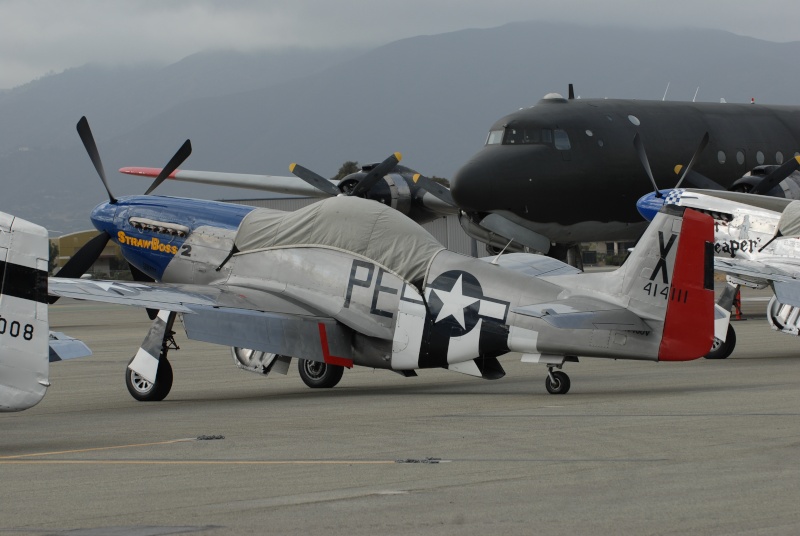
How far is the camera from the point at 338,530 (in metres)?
7.44

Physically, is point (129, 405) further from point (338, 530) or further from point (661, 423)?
point (338, 530)

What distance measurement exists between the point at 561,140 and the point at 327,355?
17.5 m

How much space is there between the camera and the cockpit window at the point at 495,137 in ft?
109

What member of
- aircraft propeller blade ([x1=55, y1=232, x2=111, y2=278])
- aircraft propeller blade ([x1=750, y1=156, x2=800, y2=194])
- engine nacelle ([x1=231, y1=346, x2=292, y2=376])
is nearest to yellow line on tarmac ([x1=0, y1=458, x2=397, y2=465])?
engine nacelle ([x1=231, y1=346, x2=292, y2=376])

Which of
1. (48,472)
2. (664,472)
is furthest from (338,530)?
(48,472)

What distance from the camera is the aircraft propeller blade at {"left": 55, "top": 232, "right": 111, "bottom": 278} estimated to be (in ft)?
63.8

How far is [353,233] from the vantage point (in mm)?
17547

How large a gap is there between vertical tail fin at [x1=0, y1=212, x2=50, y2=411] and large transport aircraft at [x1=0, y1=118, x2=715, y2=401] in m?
4.64

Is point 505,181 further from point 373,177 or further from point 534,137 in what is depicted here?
point 373,177

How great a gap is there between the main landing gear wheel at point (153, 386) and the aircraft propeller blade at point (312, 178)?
39.3ft

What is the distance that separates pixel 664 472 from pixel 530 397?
648 centimetres

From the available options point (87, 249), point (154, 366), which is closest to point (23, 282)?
point (154, 366)

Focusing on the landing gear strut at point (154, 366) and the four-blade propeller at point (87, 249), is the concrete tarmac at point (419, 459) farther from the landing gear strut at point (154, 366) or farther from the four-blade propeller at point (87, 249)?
the four-blade propeller at point (87, 249)

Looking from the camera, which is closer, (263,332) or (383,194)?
(263,332)
